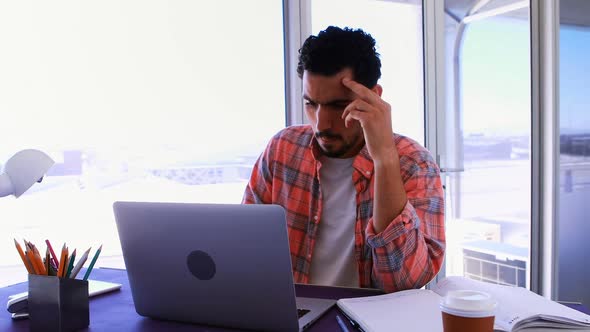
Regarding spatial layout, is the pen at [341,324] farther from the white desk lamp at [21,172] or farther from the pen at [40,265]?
the white desk lamp at [21,172]

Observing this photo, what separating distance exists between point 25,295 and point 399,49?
221cm

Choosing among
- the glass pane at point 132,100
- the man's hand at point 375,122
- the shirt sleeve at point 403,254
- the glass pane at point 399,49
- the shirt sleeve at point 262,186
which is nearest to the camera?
the shirt sleeve at point 403,254

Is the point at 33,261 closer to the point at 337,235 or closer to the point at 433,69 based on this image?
the point at 337,235

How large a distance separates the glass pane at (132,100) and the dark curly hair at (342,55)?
1.00 meters

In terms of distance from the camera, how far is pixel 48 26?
2193 millimetres

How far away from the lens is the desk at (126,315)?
930mm

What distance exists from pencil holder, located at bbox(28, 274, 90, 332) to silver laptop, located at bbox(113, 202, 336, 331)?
107 mm

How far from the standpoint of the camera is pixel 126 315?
1.01m

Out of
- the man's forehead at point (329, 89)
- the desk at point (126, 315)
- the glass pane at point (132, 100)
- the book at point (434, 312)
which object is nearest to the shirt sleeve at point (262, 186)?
the man's forehead at point (329, 89)

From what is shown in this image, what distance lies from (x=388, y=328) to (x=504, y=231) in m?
2.67

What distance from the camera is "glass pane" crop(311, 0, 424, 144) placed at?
8.59 feet

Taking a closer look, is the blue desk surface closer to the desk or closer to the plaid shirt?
the desk

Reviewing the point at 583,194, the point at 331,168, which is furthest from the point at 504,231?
the point at 331,168

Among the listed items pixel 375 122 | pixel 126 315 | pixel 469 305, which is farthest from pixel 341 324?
pixel 375 122
